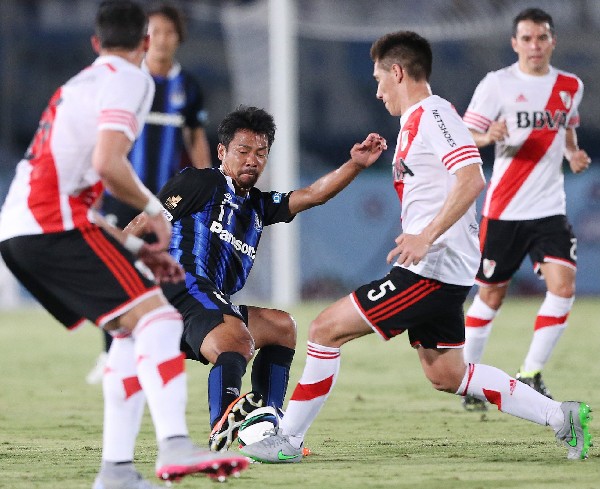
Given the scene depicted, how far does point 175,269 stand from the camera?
464 cm

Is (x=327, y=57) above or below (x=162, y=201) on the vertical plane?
above

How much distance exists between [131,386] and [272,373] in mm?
1544

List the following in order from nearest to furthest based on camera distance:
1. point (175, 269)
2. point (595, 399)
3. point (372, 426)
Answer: point (175, 269)
point (372, 426)
point (595, 399)

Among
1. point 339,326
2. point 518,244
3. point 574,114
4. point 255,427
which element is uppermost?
point 574,114

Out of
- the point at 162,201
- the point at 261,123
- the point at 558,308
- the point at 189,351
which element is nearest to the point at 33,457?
the point at 189,351

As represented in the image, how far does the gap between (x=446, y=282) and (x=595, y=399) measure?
2766 millimetres

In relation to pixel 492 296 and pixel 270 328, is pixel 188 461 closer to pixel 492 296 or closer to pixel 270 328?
pixel 270 328

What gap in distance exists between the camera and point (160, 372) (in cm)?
441

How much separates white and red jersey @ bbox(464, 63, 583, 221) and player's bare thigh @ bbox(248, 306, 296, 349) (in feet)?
8.30

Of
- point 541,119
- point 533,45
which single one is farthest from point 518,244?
point 533,45

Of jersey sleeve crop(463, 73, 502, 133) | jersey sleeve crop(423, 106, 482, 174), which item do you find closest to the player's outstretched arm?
jersey sleeve crop(423, 106, 482, 174)

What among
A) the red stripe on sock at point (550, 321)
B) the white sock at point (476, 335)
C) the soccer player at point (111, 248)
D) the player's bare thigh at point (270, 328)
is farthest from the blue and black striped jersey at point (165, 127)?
the soccer player at point (111, 248)

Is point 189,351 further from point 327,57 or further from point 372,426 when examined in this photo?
point 327,57

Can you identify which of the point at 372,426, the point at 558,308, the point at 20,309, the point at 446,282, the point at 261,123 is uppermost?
the point at 261,123
